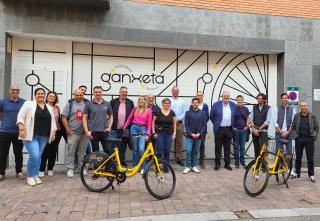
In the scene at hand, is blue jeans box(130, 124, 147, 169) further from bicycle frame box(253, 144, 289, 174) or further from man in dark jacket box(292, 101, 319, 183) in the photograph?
man in dark jacket box(292, 101, 319, 183)

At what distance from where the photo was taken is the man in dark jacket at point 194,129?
801 cm

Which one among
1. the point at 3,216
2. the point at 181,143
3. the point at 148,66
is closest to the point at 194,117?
the point at 181,143

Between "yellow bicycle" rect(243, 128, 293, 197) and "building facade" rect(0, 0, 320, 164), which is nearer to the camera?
"yellow bicycle" rect(243, 128, 293, 197)

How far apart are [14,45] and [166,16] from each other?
12.7 ft

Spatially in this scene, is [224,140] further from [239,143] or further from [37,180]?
[37,180]

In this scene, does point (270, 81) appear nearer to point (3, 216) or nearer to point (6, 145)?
point (6, 145)

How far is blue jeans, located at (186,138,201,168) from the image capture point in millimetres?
8016

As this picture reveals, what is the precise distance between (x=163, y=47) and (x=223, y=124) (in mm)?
2653

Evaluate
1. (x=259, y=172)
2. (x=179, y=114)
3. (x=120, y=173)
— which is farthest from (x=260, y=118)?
(x=120, y=173)

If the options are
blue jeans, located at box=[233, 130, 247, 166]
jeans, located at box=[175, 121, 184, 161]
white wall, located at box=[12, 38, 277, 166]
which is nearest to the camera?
white wall, located at box=[12, 38, 277, 166]

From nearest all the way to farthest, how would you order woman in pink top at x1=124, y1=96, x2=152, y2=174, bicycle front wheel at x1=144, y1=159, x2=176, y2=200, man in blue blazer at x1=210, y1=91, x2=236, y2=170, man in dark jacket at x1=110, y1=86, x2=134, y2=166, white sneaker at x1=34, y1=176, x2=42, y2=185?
bicycle front wheel at x1=144, y1=159, x2=176, y2=200
white sneaker at x1=34, y1=176, x2=42, y2=185
woman in pink top at x1=124, y1=96, x2=152, y2=174
man in dark jacket at x1=110, y1=86, x2=134, y2=166
man in blue blazer at x1=210, y1=91, x2=236, y2=170

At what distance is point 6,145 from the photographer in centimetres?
694

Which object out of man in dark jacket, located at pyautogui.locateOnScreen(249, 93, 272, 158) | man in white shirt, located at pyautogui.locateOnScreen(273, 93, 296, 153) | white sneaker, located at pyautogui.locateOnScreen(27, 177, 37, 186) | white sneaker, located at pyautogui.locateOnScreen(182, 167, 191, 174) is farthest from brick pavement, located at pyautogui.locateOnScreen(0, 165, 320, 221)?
man in dark jacket, located at pyautogui.locateOnScreen(249, 93, 272, 158)

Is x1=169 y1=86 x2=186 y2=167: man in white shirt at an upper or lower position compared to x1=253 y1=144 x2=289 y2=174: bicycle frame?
upper
